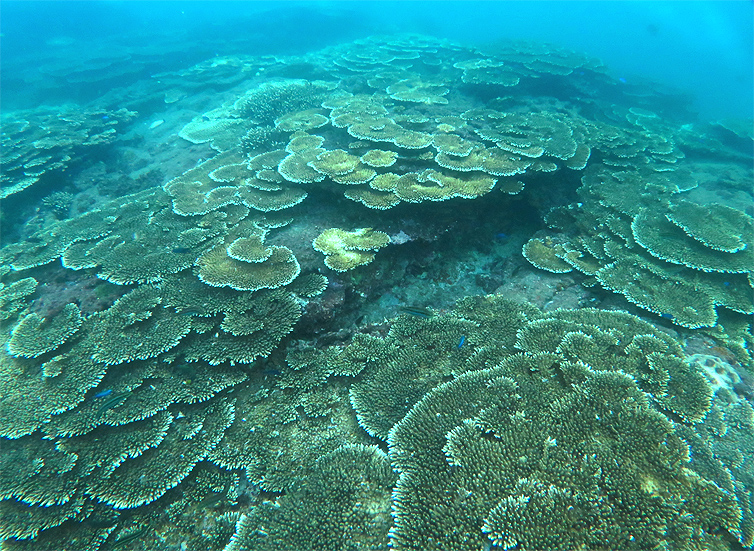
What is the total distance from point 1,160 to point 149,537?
12.2 metres

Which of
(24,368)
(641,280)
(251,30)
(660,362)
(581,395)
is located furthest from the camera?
(251,30)

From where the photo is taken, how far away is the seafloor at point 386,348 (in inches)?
119

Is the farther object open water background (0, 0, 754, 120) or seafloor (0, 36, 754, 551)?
open water background (0, 0, 754, 120)

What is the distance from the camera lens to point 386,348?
4805mm

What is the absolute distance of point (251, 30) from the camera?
26672mm

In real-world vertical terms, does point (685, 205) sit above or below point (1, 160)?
above

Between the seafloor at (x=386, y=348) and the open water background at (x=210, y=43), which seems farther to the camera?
the open water background at (x=210, y=43)

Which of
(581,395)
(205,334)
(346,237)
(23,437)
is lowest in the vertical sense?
(23,437)

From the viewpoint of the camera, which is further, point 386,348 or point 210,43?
point 210,43

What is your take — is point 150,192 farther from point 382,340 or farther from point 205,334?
point 382,340

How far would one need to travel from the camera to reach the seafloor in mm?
3014

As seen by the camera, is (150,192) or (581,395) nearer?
→ (581,395)

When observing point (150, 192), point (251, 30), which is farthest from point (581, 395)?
point (251, 30)

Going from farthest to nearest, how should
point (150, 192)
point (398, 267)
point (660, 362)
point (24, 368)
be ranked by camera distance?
point (150, 192) < point (398, 267) < point (24, 368) < point (660, 362)
